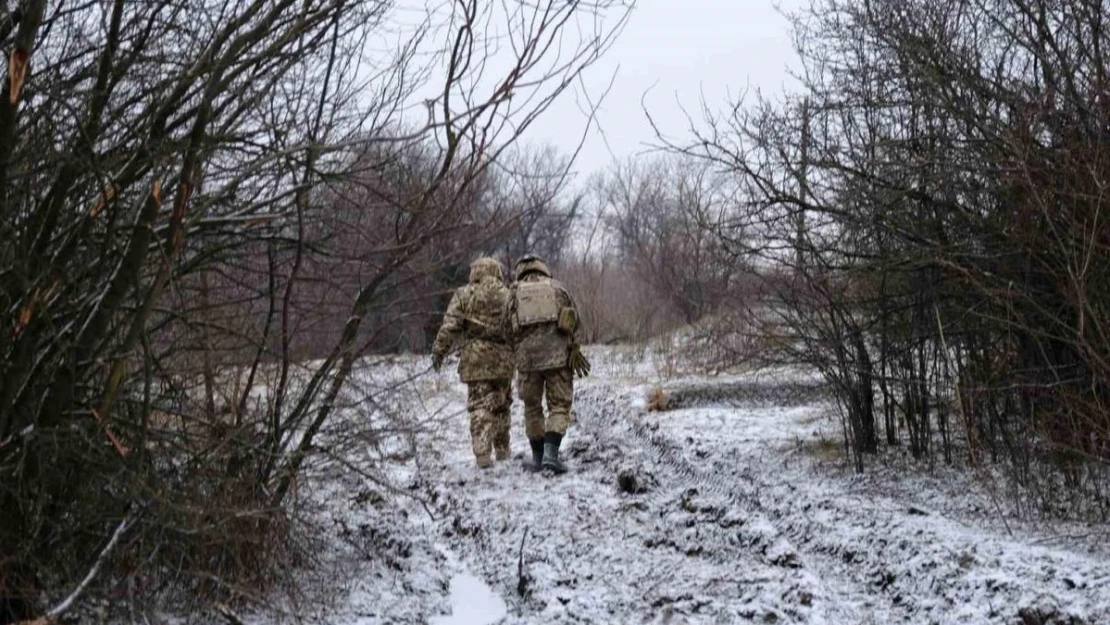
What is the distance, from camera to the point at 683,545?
8.76 meters

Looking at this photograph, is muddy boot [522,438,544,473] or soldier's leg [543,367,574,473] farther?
muddy boot [522,438,544,473]

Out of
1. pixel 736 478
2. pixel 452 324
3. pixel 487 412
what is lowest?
pixel 736 478

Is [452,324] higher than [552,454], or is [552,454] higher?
[452,324]

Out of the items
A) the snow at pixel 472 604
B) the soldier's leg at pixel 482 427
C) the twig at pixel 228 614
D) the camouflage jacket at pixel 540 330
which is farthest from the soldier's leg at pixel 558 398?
the twig at pixel 228 614

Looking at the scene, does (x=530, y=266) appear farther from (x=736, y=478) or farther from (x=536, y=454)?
(x=736, y=478)

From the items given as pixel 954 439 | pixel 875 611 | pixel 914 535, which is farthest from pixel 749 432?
pixel 875 611

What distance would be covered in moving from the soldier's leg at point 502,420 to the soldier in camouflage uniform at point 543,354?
1.05ft

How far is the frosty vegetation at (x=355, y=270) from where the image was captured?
4957mm

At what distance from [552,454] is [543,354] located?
0.93 m

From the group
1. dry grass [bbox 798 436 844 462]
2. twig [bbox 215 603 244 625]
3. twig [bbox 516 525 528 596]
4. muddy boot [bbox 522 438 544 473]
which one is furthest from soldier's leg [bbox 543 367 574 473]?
twig [bbox 215 603 244 625]

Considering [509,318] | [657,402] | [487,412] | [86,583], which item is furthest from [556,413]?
[86,583]

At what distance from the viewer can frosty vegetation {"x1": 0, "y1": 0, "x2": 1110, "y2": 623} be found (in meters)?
4.96

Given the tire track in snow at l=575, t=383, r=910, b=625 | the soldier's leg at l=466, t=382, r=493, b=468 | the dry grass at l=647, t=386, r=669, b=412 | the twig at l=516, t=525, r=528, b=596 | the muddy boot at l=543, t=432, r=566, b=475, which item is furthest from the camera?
the dry grass at l=647, t=386, r=669, b=412

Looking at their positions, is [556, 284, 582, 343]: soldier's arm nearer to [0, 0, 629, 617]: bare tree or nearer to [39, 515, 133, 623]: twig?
[0, 0, 629, 617]: bare tree
